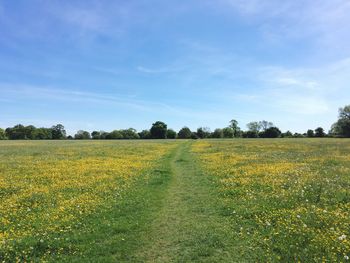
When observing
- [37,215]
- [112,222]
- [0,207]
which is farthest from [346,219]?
[0,207]

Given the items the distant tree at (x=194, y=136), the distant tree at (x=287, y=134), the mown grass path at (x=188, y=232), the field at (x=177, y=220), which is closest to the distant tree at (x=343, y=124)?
the distant tree at (x=287, y=134)

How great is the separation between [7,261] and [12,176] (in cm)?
1597

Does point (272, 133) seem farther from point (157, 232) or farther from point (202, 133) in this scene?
point (157, 232)

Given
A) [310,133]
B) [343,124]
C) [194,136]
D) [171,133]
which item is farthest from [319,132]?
[171,133]

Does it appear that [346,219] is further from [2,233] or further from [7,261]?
[2,233]

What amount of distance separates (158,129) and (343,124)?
9404 cm

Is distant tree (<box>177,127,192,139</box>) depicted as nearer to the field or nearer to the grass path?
the field

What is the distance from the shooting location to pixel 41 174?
24109 millimetres

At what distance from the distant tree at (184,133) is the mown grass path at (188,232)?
6746 inches

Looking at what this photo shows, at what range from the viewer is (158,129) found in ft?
611

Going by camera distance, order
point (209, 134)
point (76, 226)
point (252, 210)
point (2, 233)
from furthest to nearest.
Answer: point (209, 134) < point (252, 210) < point (76, 226) < point (2, 233)

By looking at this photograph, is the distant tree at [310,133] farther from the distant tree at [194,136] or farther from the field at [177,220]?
the field at [177,220]

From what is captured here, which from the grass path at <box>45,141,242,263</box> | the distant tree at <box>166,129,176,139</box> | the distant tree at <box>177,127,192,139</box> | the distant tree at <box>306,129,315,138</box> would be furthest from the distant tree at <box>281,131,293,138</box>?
the grass path at <box>45,141,242,263</box>

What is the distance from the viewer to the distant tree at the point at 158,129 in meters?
186
